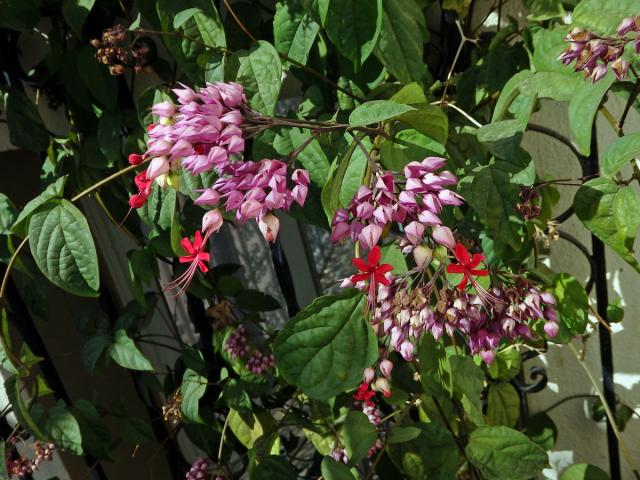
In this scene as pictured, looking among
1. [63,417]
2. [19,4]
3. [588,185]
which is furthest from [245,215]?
[63,417]

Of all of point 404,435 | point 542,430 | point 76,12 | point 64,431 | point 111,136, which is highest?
point 76,12

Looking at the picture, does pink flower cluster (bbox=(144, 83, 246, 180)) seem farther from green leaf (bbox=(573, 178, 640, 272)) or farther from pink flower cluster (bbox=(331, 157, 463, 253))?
green leaf (bbox=(573, 178, 640, 272))

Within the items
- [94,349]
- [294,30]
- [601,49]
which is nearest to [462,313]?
[601,49]

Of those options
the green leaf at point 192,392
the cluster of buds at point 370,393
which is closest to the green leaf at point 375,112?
the cluster of buds at point 370,393

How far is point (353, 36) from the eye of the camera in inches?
30.8

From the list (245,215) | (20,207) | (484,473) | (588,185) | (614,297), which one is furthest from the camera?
(20,207)

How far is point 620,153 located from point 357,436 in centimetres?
50

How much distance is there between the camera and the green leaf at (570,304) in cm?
91

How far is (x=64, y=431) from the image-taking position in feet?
3.84

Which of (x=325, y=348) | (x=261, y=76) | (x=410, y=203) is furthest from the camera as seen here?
(x=261, y=76)

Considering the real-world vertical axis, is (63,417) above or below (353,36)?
below

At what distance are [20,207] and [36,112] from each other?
35cm

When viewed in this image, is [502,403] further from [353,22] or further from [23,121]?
[23,121]

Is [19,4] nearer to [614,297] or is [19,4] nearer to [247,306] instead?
[247,306]
